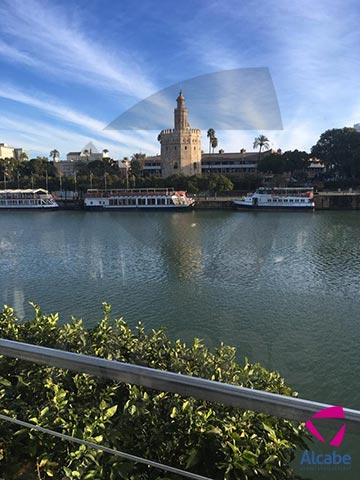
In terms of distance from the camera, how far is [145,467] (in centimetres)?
268

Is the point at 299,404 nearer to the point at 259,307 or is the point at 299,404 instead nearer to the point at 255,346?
the point at 255,346

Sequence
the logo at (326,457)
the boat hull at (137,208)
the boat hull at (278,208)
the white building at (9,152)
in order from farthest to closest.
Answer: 1. the white building at (9,152)
2. the boat hull at (137,208)
3. the boat hull at (278,208)
4. the logo at (326,457)

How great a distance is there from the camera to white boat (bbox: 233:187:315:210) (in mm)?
54094

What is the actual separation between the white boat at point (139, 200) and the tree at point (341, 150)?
25479 millimetres

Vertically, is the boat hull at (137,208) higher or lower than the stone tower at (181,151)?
lower

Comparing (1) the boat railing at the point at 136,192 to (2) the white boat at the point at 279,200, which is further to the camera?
(1) the boat railing at the point at 136,192

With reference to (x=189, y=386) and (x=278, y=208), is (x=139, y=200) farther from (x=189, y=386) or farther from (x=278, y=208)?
(x=189, y=386)

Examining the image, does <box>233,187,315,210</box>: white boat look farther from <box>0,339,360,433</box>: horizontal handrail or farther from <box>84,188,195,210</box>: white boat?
<box>0,339,360,433</box>: horizontal handrail

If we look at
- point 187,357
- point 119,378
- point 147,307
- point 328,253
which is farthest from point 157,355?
point 328,253

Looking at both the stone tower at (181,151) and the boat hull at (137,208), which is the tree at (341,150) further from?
the boat hull at (137,208)

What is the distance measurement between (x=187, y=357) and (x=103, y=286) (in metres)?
11.9

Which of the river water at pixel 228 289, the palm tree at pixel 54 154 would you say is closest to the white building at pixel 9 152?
the palm tree at pixel 54 154

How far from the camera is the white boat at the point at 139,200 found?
5734cm

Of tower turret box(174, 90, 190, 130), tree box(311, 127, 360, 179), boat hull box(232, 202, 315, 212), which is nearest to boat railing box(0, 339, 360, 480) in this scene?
tower turret box(174, 90, 190, 130)
